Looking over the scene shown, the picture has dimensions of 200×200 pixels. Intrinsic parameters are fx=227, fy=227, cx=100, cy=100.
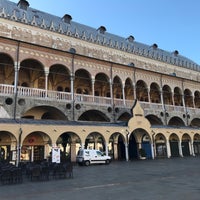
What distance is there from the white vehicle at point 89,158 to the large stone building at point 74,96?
33.0 inches

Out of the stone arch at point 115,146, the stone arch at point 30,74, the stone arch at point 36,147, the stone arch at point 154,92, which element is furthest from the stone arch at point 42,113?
the stone arch at point 154,92

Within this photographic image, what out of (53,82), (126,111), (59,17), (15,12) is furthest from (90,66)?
(59,17)

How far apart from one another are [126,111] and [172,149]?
27.8ft

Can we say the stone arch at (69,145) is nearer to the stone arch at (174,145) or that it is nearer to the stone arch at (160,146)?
the stone arch at (160,146)

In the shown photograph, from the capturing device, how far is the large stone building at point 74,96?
66.4ft

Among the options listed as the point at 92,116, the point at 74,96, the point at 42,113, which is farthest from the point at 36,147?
the point at 92,116

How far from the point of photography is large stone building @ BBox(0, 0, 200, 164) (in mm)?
20250

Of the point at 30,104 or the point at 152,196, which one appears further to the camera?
the point at 30,104

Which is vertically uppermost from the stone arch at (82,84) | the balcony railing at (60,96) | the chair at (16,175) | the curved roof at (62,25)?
the curved roof at (62,25)

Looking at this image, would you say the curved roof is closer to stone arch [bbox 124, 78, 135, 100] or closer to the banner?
stone arch [bbox 124, 78, 135, 100]

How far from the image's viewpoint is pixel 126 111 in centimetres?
2702

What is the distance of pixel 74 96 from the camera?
2347cm

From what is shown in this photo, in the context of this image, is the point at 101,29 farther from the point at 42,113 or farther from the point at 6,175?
the point at 6,175

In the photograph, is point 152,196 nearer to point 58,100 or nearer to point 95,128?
point 95,128
